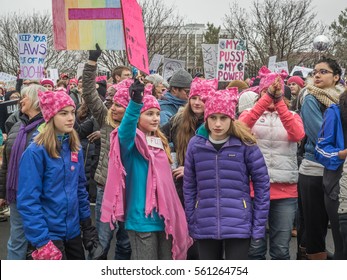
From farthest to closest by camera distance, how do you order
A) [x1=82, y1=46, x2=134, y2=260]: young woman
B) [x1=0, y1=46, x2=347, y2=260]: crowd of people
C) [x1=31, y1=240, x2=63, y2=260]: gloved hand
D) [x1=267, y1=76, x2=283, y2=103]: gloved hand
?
[x1=82, y1=46, x2=134, y2=260]: young woman → [x1=267, y1=76, x2=283, y2=103]: gloved hand → [x1=0, y1=46, x2=347, y2=260]: crowd of people → [x1=31, y1=240, x2=63, y2=260]: gloved hand

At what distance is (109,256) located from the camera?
230 inches

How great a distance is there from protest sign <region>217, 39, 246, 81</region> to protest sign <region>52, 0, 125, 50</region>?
4640 mm

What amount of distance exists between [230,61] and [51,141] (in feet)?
18.1

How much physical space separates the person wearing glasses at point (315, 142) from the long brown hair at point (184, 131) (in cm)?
106

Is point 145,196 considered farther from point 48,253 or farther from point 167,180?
point 48,253

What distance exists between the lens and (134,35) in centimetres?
371

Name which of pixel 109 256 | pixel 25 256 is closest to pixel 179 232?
pixel 25 256

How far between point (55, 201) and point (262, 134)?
1.92 metres

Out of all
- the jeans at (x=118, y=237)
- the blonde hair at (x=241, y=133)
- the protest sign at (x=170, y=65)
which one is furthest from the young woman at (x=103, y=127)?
the protest sign at (x=170, y=65)

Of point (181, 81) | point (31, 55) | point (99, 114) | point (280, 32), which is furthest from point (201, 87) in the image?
point (280, 32)

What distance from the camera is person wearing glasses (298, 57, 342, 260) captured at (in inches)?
183

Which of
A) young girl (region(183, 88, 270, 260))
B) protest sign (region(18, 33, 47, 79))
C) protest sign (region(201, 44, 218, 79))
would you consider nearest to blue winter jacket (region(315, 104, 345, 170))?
young girl (region(183, 88, 270, 260))

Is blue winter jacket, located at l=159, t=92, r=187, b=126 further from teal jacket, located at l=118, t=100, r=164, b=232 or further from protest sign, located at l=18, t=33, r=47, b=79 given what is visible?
protest sign, located at l=18, t=33, r=47, b=79

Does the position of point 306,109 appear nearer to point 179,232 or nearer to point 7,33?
point 179,232
